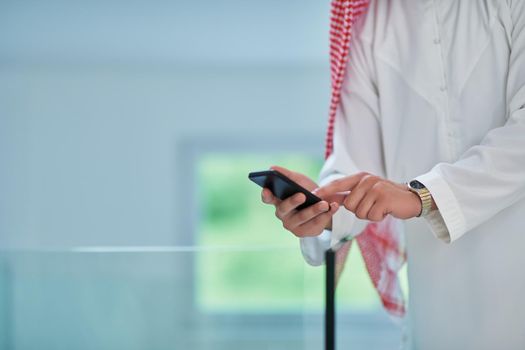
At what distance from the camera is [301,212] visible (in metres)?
1.08

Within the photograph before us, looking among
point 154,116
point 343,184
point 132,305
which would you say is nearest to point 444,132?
point 343,184

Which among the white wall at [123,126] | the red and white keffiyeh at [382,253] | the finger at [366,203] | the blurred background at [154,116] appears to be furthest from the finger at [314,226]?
the white wall at [123,126]

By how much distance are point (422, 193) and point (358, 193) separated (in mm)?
99

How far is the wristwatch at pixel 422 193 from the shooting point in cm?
103

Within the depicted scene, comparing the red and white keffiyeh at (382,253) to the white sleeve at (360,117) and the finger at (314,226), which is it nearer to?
the white sleeve at (360,117)

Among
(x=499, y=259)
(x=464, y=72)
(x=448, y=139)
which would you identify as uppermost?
(x=464, y=72)

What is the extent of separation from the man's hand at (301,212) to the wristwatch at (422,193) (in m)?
0.11

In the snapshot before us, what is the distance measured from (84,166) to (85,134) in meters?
0.23

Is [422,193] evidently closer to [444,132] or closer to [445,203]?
[445,203]

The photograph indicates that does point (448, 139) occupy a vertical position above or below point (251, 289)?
above

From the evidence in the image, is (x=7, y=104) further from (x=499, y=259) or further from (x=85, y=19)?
(x=499, y=259)

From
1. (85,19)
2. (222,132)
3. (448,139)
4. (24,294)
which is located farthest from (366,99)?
(222,132)

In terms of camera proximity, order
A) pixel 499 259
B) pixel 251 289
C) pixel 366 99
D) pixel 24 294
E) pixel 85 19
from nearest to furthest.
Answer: pixel 499 259, pixel 366 99, pixel 24 294, pixel 251 289, pixel 85 19

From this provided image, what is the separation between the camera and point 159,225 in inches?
205
